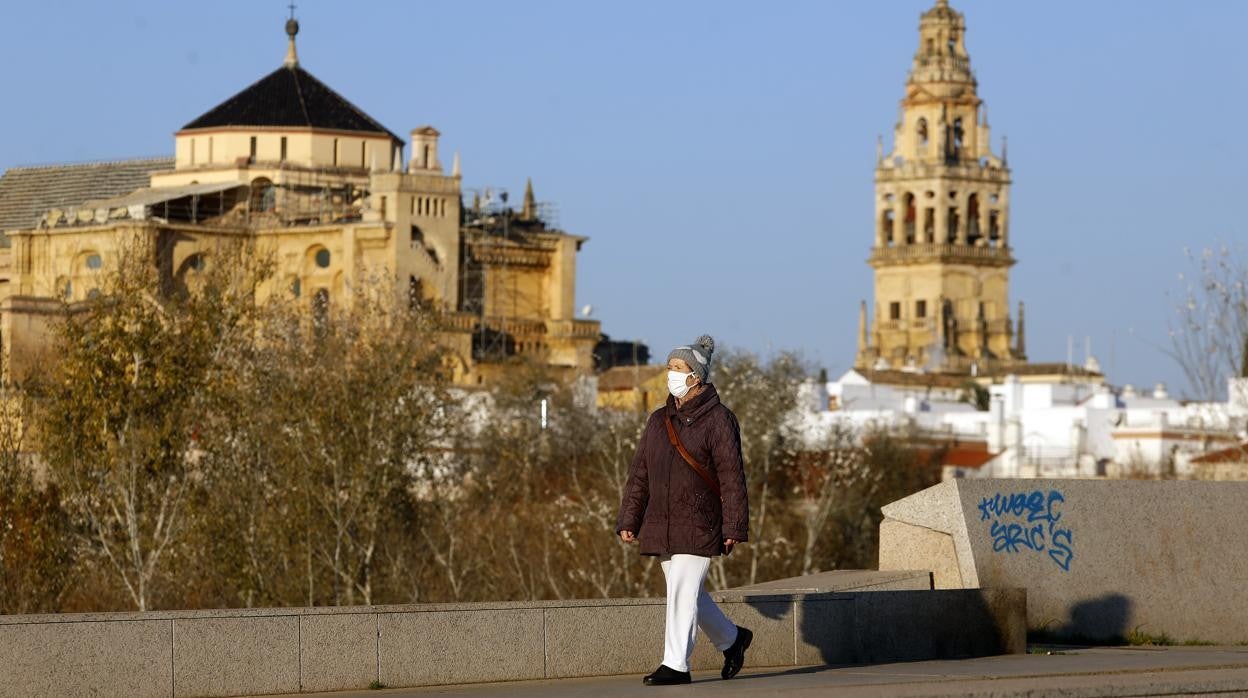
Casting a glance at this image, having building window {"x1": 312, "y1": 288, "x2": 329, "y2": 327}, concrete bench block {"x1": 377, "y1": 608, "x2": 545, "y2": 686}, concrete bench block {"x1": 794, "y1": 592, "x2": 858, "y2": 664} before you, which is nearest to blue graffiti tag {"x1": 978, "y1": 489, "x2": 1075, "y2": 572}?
concrete bench block {"x1": 794, "y1": 592, "x2": 858, "y2": 664}

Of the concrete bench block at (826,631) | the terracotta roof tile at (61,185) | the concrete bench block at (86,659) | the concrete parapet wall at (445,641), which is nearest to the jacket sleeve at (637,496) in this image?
the concrete parapet wall at (445,641)

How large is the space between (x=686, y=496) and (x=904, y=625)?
3.35 m

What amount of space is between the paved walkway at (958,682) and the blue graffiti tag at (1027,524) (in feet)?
5.64

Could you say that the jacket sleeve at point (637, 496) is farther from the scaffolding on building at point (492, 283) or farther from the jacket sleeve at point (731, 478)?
the scaffolding on building at point (492, 283)

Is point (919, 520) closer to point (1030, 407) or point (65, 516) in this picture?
point (65, 516)

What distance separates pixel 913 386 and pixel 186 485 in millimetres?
94509

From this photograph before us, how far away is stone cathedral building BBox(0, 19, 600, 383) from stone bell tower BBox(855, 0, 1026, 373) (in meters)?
49.1

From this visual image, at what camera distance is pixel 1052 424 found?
122438 millimetres

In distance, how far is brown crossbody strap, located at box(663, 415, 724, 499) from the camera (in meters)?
16.4

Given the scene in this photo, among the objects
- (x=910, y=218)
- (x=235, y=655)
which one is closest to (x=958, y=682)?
(x=235, y=655)

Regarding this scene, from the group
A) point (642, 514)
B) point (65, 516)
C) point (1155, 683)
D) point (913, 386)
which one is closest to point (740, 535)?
point (642, 514)

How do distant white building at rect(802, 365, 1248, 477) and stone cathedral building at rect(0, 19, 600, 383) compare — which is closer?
distant white building at rect(802, 365, 1248, 477)

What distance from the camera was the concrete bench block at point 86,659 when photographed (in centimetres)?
1603

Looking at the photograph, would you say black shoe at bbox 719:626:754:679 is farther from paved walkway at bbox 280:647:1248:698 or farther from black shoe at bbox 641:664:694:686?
black shoe at bbox 641:664:694:686
